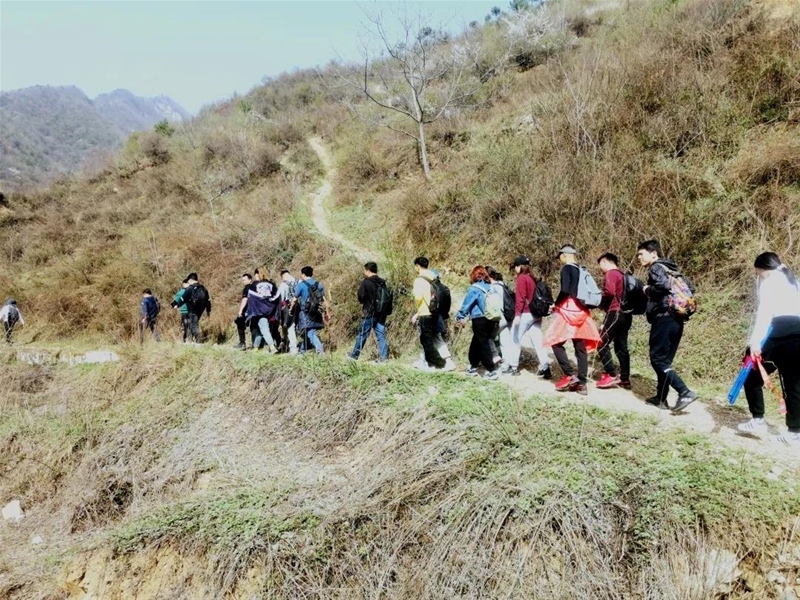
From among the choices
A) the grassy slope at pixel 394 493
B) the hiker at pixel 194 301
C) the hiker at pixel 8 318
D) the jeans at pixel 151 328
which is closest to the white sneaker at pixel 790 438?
the grassy slope at pixel 394 493

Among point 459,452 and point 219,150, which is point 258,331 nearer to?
point 459,452

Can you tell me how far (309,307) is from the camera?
27.6ft

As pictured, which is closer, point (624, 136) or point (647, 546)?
point (647, 546)

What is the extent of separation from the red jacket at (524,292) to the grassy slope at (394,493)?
54.9 inches

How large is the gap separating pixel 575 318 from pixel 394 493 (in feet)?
9.88

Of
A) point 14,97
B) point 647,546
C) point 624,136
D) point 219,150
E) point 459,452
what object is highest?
point 14,97

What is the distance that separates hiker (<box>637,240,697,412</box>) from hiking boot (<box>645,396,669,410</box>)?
185 mm

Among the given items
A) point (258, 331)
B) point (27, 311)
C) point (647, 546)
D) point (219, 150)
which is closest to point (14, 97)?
point (219, 150)

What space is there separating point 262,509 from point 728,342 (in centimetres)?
675

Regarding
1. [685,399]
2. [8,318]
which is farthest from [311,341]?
[8,318]

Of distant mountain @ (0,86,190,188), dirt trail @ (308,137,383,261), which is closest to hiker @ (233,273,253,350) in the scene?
dirt trail @ (308,137,383,261)

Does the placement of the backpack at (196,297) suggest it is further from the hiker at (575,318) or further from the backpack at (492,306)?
the hiker at (575,318)

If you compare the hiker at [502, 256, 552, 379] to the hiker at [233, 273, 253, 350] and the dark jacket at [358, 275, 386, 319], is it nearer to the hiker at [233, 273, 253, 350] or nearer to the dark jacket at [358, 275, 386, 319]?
the dark jacket at [358, 275, 386, 319]

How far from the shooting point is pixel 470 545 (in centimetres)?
378
